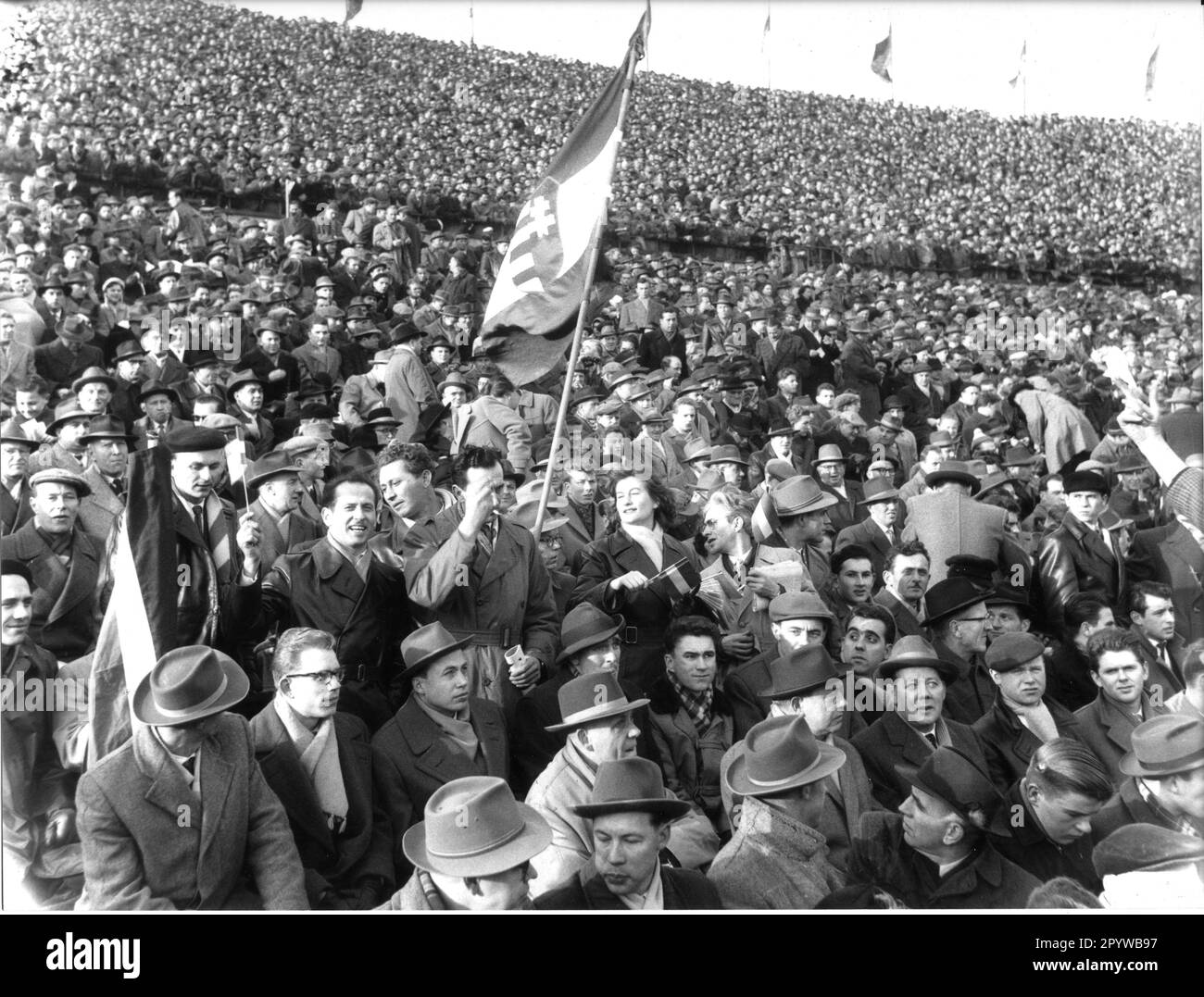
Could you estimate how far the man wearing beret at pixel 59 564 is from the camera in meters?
5.79

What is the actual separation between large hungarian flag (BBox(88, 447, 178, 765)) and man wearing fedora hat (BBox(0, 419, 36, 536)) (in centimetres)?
92

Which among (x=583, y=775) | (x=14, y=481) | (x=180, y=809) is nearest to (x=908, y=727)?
(x=583, y=775)

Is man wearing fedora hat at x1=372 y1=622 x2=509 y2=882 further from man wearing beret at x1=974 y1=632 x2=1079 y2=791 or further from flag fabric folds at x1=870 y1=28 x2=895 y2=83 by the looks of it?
flag fabric folds at x1=870 y1=28 x2=895 y2=83

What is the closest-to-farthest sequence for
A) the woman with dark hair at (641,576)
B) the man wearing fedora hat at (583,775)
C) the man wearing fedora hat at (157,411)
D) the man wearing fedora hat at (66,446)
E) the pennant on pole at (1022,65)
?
the man wearing fedora hat at (583,775), the woman with dark hair at (641,576), the man wearing fedora hat at (66,446), the man wearing fedora hat at (157,411), the pennant on pole at (1022,65)

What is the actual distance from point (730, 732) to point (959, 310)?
13.4 m

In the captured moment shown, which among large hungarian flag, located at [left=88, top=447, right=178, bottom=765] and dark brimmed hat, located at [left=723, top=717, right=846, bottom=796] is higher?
large hungarian flag, located at [left=88, top=447, right=178, bottom=765]

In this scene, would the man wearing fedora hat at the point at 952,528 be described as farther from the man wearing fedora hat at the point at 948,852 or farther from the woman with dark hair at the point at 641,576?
the man wearing fedora hat at the point at 948,852

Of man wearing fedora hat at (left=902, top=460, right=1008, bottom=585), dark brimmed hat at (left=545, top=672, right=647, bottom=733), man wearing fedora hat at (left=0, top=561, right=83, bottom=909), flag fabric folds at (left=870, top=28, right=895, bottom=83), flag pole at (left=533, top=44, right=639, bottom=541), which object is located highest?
flag fabric folds at (left=870, top=28, right=895, bottom=83)

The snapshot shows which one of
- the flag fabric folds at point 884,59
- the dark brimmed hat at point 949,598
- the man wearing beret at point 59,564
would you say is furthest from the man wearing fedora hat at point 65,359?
the flag fabric folds at point 884,59

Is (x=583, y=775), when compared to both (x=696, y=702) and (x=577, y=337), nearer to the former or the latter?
(x=696, y=702)

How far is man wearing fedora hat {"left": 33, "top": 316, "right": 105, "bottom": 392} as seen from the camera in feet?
30.2

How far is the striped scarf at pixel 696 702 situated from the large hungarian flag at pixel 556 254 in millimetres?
1791

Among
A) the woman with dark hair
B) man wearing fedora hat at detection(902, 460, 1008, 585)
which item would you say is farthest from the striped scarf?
man wearing fedora hat at detection(902, 460, 1008, 585)
